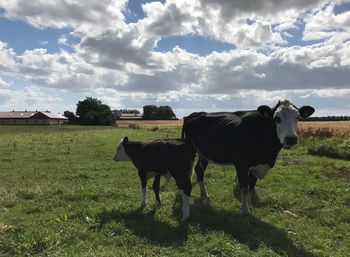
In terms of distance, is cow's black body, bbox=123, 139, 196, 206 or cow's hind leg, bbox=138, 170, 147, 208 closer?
cow's black body, bbox=123, 139, 196, 206

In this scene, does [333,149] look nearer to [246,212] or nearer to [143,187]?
[246,212]

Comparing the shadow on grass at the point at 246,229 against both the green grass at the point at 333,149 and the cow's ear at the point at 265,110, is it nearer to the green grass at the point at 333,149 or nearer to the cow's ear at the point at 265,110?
the cow's ear at the point at 265,110

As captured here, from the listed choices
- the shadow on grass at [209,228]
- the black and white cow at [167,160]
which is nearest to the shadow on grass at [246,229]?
the shadow on grass at [209,228]

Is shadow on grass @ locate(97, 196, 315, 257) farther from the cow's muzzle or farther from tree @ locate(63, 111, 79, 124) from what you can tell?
tree @ locate(63, 111, 79, 124)

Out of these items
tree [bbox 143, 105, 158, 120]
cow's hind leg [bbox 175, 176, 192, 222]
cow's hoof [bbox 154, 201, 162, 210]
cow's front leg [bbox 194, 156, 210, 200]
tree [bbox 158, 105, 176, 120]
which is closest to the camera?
cow's hind leg [bbox 175, 176, 192, 222]

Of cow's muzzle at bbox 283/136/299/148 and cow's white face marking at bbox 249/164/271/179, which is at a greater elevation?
cow's muzzle at bbox 283/136/299/148

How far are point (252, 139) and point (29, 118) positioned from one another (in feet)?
475

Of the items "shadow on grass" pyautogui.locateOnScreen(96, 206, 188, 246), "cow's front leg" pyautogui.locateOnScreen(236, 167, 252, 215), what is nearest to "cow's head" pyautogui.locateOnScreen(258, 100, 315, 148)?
"cow's front leg" pyautogui.locateOnScreen(236, 167, 252, 215)

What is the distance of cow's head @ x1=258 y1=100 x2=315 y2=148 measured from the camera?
8453 millimetres

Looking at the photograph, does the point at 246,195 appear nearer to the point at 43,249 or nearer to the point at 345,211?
the point at 345,211

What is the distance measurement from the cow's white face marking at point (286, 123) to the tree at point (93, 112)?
101 m

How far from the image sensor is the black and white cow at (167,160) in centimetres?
939

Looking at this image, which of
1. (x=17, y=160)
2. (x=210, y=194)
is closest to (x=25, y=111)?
(x=17, y=160)

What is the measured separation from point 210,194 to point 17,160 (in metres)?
12.7
